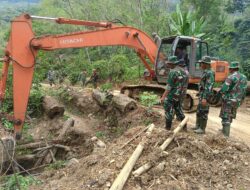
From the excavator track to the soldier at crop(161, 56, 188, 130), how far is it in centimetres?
358

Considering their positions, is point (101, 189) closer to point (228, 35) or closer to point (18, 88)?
point (18, 88)

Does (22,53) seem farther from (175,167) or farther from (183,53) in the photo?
(183,53)

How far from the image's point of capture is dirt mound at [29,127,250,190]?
5102mm

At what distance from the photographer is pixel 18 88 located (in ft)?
26.8

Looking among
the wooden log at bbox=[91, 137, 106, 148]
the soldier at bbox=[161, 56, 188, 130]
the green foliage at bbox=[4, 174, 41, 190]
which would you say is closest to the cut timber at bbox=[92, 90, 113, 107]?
the wooden log at bbox=[91, 137, 106, 148]

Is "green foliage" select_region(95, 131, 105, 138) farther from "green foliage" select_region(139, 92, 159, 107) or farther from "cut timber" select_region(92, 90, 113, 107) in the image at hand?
"green foliage" select_region(139, 92, 159, 107)

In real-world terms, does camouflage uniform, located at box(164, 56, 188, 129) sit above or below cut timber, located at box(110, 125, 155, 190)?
above

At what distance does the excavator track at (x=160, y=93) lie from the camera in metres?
11.2

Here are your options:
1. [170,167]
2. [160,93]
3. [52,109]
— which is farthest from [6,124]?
[170,167]

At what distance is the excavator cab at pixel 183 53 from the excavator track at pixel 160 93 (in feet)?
2.10

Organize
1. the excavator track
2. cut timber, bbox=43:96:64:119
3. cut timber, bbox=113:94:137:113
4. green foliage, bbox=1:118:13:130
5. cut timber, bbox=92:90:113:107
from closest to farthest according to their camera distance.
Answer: green foliage, bbox=1:118:13:130 < cut timber, bbox=113:94:137:113 < the excavator track < cut timber, bbox=43:96:64:119 < cut timber, bbox=92:90:113:107

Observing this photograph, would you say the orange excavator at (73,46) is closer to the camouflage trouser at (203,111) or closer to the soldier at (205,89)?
the soldier at (205,89)

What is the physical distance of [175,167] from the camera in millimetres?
5371

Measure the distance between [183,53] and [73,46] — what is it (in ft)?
13.7
